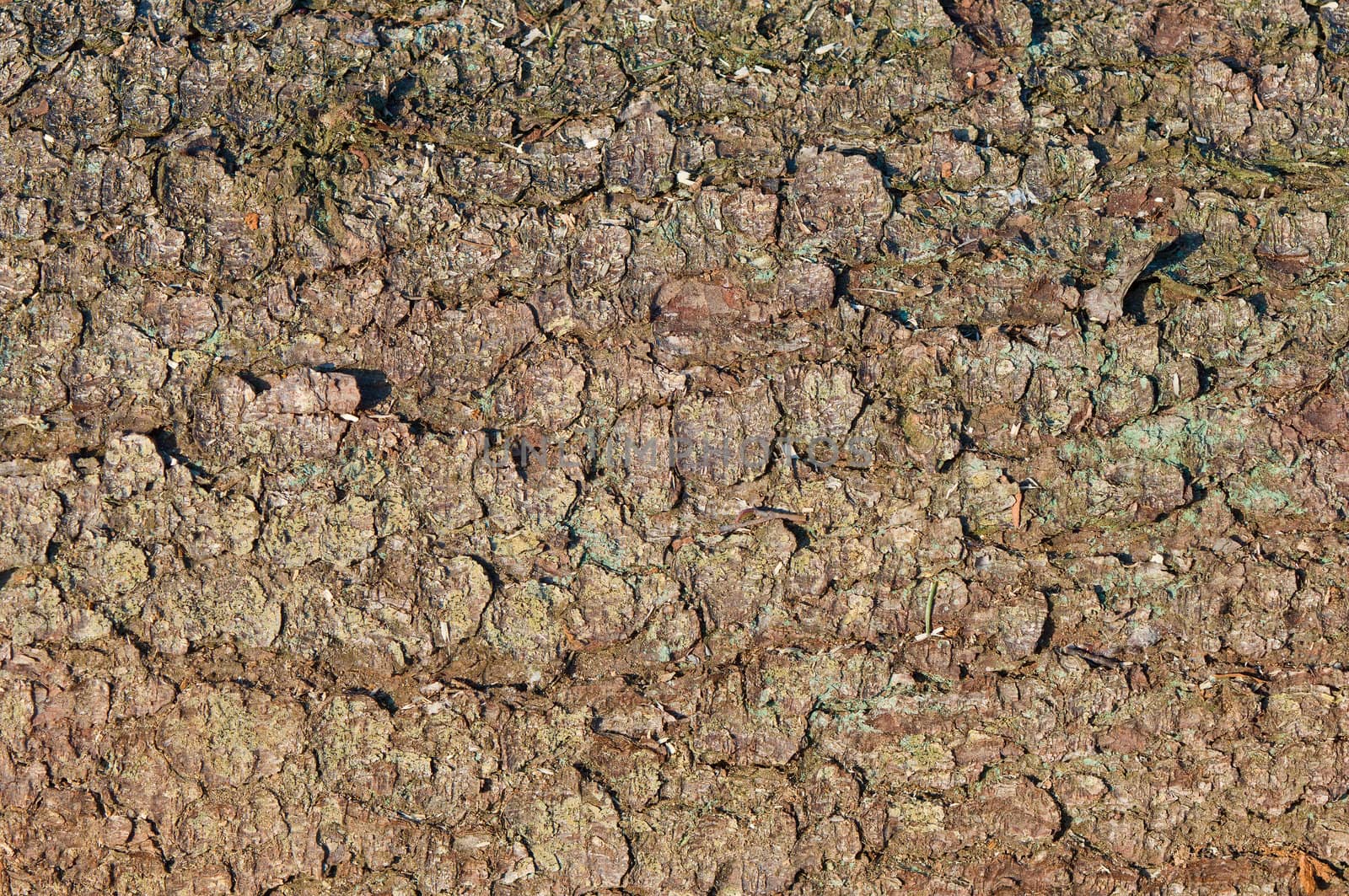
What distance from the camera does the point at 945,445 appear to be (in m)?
1.80

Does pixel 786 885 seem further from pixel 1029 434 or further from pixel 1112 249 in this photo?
pixel 1112 249

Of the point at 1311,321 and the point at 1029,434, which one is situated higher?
the point at 1311,321

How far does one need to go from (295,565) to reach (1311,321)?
1.83m

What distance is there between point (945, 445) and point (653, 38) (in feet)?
2.94

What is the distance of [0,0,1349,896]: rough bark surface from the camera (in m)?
1.82

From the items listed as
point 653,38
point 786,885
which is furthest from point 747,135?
point 786,885

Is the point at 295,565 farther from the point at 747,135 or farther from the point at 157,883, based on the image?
the point at 747,135

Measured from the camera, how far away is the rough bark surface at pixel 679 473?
1817mm

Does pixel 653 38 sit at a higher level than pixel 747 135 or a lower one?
higher

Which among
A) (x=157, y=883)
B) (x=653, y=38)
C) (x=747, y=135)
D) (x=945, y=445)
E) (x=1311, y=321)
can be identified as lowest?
(x=157, y=883)

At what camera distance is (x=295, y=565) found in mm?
1831

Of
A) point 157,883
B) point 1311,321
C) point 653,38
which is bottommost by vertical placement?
point 157,883

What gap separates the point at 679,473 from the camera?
182cm

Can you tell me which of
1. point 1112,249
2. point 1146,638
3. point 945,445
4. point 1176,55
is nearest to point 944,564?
point 945,445
